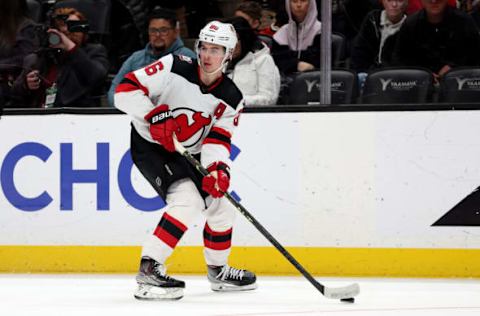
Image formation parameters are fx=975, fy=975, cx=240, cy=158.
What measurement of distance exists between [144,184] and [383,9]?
142 cm

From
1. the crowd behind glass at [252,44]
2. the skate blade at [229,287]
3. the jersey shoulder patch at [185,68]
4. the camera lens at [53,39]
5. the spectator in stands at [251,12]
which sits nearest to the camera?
the jersey shoulder patch at [185,68]

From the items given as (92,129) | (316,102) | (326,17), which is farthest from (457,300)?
(92,129)

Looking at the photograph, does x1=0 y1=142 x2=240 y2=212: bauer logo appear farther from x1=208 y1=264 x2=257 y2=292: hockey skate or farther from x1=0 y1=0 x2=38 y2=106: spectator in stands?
x1=208 y1=264 x2=257 y2=292: hockey skate

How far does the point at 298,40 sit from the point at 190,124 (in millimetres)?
1048

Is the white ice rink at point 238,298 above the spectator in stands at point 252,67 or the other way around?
the other way around

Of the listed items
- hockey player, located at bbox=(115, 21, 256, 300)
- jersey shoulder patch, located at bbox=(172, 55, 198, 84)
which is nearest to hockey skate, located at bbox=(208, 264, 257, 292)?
hockey player, located at bbox=(115, 21, 256, 300)

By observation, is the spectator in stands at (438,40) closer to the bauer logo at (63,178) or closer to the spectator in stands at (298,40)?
the spectator in stands at (298,40)

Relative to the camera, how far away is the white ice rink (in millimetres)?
3496

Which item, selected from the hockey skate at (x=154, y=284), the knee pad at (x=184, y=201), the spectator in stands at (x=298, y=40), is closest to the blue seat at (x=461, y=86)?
the spectator in stands at (x=298, y=40)

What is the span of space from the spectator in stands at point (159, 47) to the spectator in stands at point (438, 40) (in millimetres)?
1030

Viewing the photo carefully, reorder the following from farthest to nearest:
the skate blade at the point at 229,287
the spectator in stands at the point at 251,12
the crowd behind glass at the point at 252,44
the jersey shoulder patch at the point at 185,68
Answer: the spectator in stands at the point at 251,12 < the crowd behind glass at the point at 252,44 < the skate blade at the point at 229,287 < the jersey shoulder patch at the point at 185,68

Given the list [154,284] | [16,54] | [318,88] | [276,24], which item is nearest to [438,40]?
[318,88]

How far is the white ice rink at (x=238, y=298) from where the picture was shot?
138 inches

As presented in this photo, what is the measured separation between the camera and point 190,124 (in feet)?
12.8
